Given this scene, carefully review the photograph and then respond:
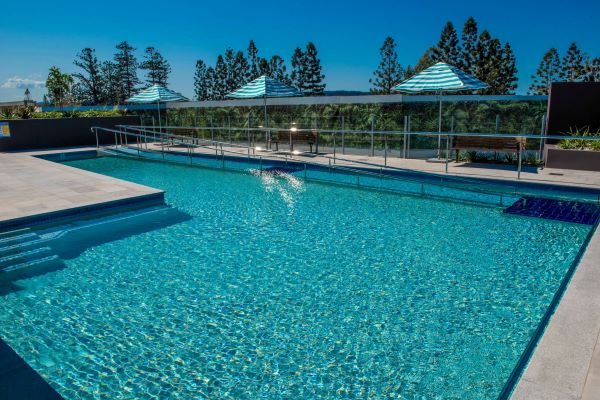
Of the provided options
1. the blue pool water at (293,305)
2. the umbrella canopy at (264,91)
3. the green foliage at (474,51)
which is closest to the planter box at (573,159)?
the blue pool water at (293,305)

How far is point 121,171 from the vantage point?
13203 millimetres

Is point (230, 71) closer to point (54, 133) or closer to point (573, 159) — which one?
point (54, 133)

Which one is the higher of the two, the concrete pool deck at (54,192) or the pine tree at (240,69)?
the pine tree at (240,69)

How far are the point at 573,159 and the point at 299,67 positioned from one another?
4578cm

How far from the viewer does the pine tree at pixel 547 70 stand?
2126 inches

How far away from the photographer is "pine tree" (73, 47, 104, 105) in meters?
59.8

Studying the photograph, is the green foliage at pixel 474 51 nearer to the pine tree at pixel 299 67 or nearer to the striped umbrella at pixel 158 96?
the pine tree at pixel 299 67

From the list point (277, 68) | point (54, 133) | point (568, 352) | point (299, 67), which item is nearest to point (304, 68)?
point (299, 67)

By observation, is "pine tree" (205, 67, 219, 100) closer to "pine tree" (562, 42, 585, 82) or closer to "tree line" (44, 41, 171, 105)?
"tree line" (44, 41, 171, 105)

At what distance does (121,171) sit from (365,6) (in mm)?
27603

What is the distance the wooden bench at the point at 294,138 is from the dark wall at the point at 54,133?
7890 millimetres

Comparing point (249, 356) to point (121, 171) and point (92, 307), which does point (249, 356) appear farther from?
point (121, 171)

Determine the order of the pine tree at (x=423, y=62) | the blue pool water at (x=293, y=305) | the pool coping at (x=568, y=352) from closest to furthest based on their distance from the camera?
the pool coping at (x=568, y=352), the blue pool water at (x=293, y=305), the pine tree at (x=423, y=62)

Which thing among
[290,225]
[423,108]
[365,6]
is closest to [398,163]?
[423,108]
